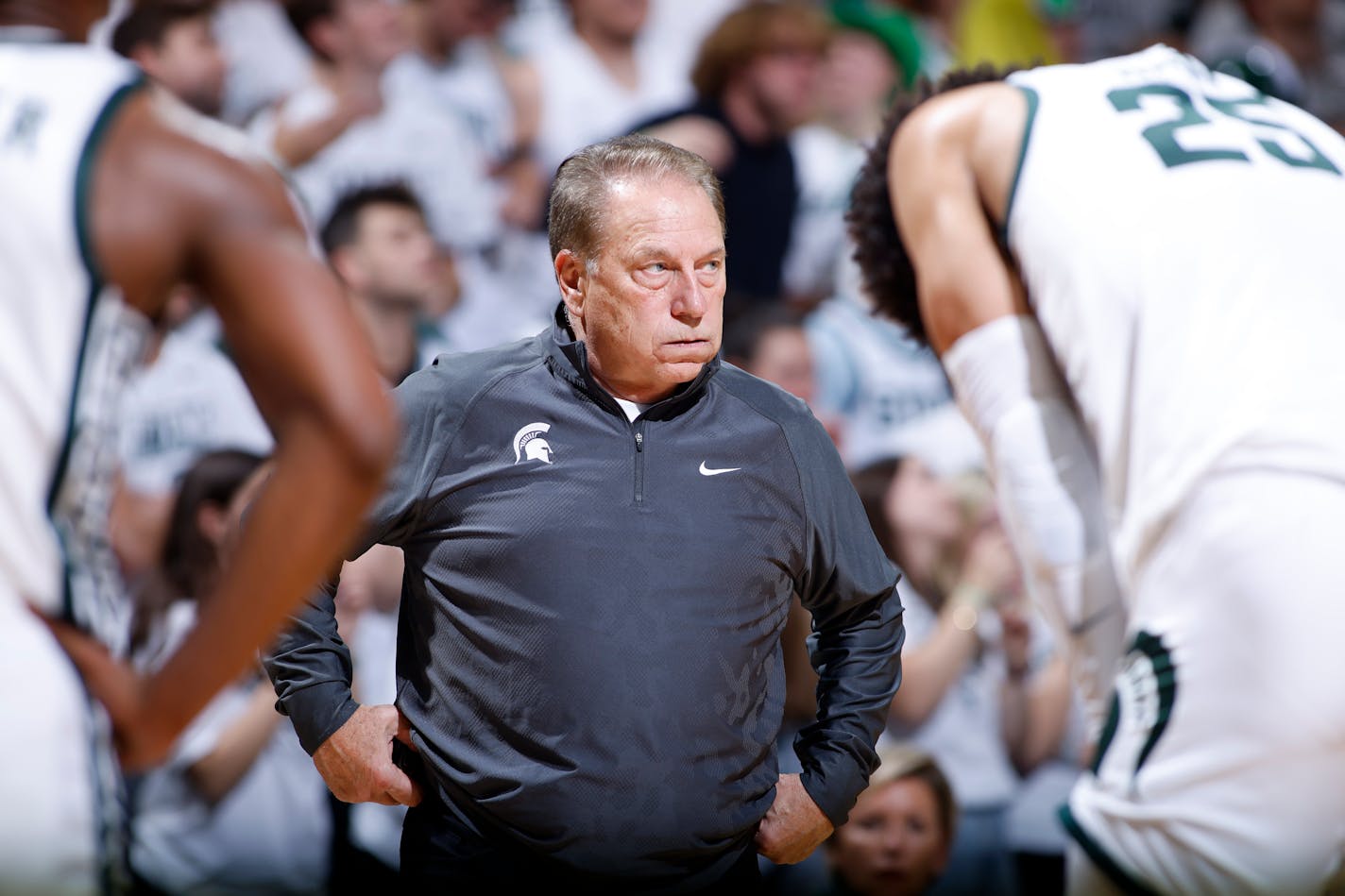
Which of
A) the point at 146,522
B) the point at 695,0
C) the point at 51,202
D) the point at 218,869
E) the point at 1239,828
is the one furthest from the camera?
the point at 695,0

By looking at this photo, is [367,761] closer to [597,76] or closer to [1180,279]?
[1180,279]

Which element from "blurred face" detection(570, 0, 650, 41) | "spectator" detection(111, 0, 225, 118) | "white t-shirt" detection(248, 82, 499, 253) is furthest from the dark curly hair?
"blurred face" detection(570, 0, 650, 41)

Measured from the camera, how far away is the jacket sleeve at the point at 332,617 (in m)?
2.12

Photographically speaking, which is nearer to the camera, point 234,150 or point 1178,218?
point 234,150

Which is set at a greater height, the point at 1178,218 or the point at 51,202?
the point at 51,202

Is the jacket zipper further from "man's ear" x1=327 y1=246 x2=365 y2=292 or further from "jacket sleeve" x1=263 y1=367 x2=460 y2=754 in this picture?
"man's ear" x1=327 y1=246 x2=365 y2=292

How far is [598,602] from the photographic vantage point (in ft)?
6.80

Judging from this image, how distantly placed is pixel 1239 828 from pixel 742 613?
0.72 metres

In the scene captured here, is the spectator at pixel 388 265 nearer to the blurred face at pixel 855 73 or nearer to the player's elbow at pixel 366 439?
the blurred face at pixel 855 73

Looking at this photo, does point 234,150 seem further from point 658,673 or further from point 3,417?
point 658,673

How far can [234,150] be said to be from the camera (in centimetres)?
162

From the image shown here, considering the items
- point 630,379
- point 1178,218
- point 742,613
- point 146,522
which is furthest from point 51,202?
point 146,522

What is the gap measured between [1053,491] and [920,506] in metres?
2.09

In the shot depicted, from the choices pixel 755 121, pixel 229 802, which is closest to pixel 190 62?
pixel 755 121
